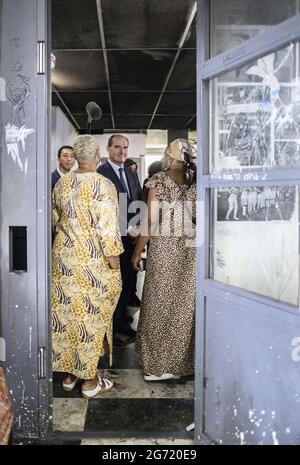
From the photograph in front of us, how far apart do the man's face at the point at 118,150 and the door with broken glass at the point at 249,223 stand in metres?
1.96

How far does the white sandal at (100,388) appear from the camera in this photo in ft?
8.63

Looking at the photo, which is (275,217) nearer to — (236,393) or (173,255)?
(236,393)

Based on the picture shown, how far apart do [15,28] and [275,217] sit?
1.47 meters

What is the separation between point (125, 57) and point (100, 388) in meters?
4.09

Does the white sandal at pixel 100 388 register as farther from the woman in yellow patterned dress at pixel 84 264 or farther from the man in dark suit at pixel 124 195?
the man in dark suit at pixel 124 195

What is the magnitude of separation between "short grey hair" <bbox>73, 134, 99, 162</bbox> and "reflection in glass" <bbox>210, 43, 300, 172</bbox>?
0.90 metres

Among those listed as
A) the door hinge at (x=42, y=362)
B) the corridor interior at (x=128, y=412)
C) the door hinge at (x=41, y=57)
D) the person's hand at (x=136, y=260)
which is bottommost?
the corridor interior at (x=128, y=412)

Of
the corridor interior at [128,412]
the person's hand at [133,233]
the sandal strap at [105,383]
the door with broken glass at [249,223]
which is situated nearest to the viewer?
the door with broken glass at [249,223]

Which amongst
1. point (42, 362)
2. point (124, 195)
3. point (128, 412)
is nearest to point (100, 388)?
point (128, 412)

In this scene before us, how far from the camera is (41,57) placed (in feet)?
6.59

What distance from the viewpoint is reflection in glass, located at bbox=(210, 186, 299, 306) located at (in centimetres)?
163

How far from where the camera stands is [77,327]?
2.61 metres

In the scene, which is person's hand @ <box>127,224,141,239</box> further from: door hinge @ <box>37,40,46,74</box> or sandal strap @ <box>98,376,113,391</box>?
door hinge @ <box>37,40,46,74</box>

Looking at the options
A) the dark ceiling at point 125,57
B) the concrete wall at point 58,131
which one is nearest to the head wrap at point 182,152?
the dark ceiling at point 125,57
